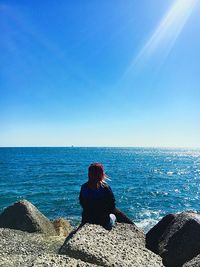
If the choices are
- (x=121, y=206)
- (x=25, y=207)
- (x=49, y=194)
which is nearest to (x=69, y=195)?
(x=49, y=194)

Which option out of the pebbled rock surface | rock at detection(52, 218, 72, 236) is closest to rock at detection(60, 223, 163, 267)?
the pebbled rock surface

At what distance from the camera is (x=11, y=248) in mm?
9977

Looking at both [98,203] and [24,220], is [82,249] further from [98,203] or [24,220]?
[24,220]

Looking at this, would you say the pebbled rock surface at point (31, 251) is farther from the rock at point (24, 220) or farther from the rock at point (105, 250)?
the rock at point (24, 220)

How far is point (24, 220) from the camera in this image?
1417 centimetres

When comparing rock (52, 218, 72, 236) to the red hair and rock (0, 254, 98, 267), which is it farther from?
rock (0, 254, 98, 267)

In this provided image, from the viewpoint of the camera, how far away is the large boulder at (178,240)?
392 inches

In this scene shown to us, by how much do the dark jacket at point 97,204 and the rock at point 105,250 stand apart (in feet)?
2.96

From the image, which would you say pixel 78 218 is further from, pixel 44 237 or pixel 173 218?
pixel 173 218

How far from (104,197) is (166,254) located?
2.53 m

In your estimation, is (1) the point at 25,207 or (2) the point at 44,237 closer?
(2) the point at 44,237

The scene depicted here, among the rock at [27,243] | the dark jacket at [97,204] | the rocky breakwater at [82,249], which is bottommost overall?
the rock at [27,243]

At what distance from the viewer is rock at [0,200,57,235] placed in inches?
551

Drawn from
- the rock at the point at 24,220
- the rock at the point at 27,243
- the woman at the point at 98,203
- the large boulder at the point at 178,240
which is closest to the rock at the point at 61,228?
the rock at the point at 24,220
